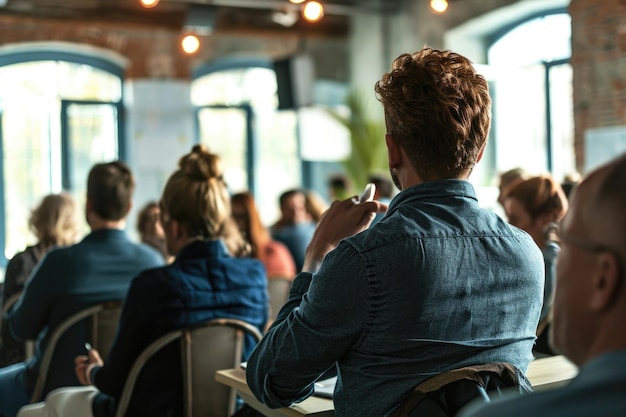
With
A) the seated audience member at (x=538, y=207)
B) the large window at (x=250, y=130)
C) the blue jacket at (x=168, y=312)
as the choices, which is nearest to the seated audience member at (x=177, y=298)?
the blue jacket at (x=168, y=312)

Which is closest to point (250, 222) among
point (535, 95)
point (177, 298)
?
point (177, 298)

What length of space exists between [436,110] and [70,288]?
1.94 metres

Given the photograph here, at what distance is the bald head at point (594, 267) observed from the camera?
923mm

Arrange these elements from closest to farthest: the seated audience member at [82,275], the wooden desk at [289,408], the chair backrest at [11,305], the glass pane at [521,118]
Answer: the wooden desk at [289,408] < the seated audience member at [82,275] < the chair backrest at [11,305] < the glass pane at [521,118]

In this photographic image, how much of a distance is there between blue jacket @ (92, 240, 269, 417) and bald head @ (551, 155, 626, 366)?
168 centimetres

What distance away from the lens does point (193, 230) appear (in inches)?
107

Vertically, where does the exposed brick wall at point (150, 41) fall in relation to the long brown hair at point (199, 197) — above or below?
above

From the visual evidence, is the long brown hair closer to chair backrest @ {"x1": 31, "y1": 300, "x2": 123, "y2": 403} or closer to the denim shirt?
chair backrest @ {"x1": 31, "y1": 300, "x2": 123, "y2": 403}

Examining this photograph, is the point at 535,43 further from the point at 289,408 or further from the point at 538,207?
the point at 289,408

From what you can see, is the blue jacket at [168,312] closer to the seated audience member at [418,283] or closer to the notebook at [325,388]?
the notebook at [325,388]

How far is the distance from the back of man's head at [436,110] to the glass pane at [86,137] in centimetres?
756

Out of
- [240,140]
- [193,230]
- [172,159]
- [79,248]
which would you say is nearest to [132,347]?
[193,230]

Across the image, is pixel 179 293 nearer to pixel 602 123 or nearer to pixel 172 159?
pixel 602 123

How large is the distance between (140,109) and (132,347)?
662 centimetres
